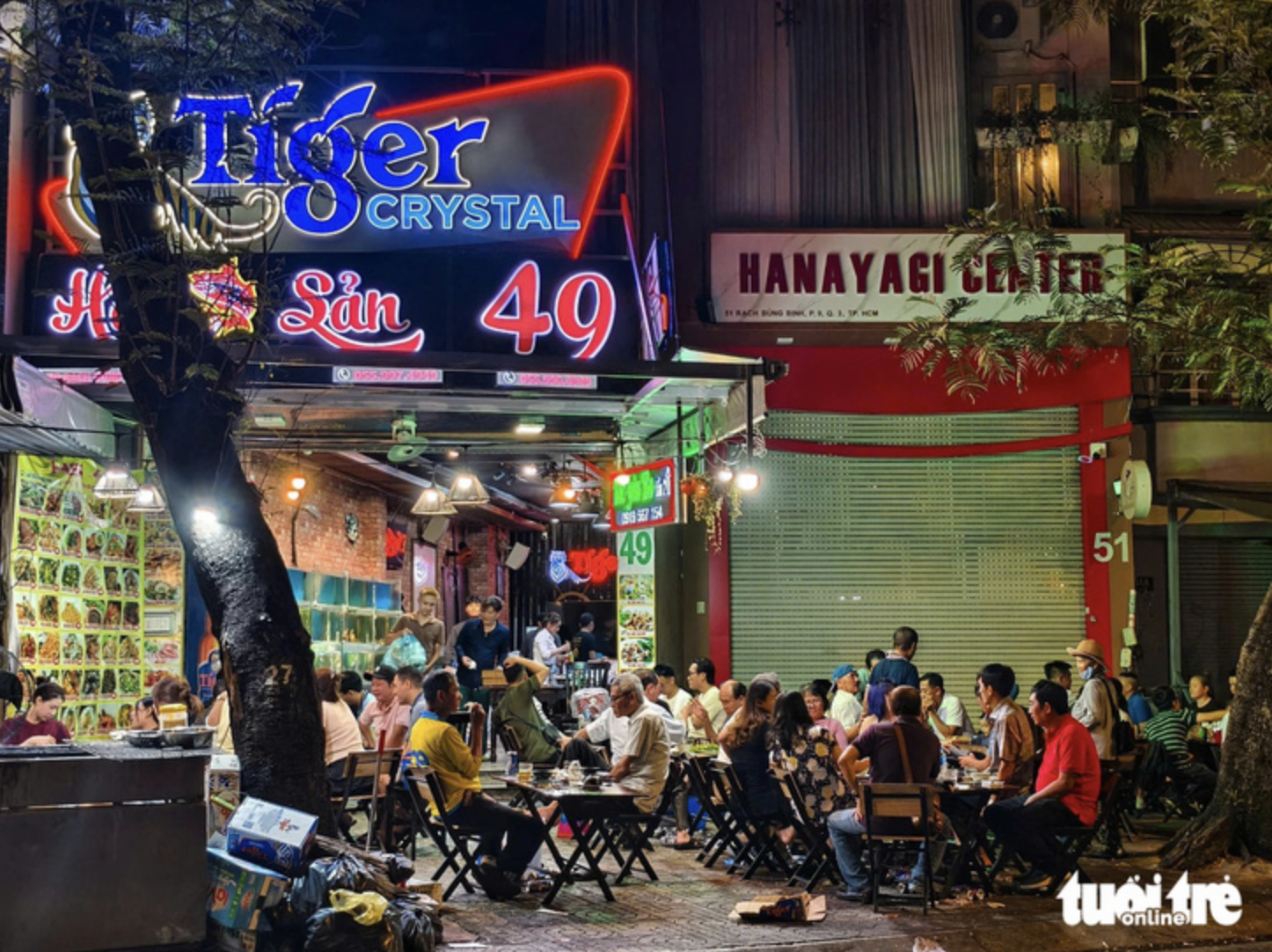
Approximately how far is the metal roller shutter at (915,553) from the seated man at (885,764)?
22.1 ft

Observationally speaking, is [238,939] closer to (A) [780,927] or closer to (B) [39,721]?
(A) [780,927]

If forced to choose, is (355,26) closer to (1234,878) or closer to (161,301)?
(161,301)

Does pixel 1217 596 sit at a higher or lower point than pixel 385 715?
higher

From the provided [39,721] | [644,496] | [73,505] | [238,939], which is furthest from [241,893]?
[73,505]

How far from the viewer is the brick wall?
1836cm

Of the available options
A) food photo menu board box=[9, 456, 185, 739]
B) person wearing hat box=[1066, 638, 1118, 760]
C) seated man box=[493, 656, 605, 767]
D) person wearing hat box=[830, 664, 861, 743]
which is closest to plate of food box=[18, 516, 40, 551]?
food photo menu board box=[9, 456, 185, 739]

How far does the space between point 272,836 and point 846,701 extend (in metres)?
7.38

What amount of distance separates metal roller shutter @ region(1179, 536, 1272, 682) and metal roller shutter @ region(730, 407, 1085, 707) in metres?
2.51

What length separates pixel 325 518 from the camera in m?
20.1

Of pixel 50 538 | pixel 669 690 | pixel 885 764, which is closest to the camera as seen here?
pixel 885 764

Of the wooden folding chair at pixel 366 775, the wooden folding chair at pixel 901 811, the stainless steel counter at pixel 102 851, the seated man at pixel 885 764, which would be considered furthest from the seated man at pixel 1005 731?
the stainless steel counter at pixel 102 851

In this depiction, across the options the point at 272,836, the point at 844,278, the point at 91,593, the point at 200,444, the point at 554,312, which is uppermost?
the point at 844,278

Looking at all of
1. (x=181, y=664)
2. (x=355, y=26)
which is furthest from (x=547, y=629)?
(x=355, y=26)

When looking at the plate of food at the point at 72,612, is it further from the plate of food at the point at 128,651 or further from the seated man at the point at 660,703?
the seated man at the point at 660,703
